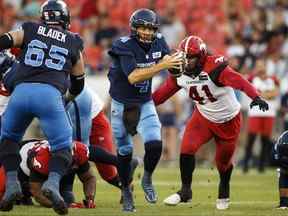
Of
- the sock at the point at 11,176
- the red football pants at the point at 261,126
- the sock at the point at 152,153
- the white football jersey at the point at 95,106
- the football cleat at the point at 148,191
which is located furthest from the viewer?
the red football pants at the point at 261,126

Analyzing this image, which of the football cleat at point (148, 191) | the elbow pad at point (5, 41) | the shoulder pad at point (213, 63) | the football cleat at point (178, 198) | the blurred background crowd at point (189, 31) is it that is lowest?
the football cleat at point (178, 198)

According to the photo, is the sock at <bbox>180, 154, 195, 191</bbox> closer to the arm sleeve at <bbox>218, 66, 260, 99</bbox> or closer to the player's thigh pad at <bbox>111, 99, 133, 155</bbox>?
the player's thigh pad at <bbox>111, 99, 133, 155</bbox>

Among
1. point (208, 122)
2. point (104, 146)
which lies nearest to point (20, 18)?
point (104, 146)

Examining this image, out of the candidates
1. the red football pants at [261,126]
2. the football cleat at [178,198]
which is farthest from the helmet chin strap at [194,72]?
the red football pants at [261,126]

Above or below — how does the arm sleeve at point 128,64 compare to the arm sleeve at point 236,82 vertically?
above

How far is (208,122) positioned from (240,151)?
9596 millimetres

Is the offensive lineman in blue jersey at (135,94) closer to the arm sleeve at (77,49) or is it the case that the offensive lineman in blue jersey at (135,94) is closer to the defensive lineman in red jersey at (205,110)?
the defensive lineman in red jersey at (205,110)

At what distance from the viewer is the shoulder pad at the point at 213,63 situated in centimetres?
970

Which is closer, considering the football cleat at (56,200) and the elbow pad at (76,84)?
the football cleat at (56,200)

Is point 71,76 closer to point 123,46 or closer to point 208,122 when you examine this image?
point 123,46

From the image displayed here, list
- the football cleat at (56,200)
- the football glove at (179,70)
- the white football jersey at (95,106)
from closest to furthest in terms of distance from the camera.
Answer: the football cleat at (56,200)
the football glove at (179,70)
the white football jersey at (95,106)

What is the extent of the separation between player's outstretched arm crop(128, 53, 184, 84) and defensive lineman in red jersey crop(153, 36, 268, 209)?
2.34 feet

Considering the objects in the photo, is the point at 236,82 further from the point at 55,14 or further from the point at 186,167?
the point at 55,14

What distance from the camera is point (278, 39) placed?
19141mm
